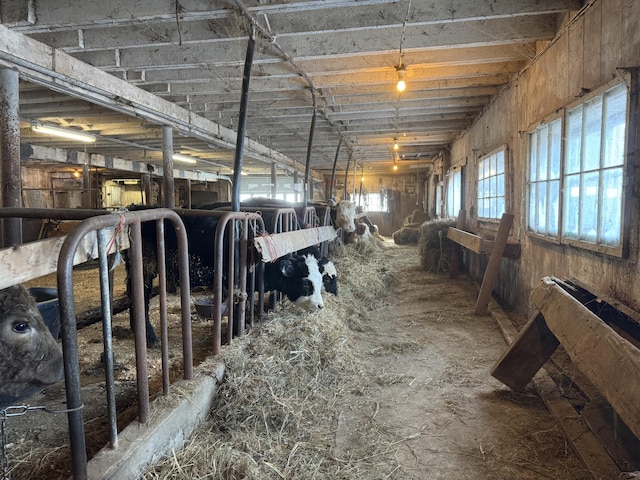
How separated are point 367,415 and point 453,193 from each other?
9.26 m

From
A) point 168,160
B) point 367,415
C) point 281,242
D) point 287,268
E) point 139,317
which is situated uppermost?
point 168,160

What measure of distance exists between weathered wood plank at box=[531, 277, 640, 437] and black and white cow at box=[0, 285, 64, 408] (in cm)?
283

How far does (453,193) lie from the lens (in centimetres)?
1120

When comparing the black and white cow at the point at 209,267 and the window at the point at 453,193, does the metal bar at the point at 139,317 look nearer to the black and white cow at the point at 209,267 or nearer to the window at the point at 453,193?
the black and white cow at the point at 209,267

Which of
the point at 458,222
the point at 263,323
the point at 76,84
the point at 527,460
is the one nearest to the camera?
the point at 527,460

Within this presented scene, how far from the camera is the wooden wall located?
2820mm

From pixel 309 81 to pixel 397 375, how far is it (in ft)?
13.4

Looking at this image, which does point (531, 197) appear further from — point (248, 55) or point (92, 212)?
point (92, 212)

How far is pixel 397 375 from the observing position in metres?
3.63

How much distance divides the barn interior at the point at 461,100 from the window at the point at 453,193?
1338mm

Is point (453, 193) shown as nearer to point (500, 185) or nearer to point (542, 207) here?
point (500, 185)

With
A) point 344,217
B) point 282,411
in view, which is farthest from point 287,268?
point 344,217

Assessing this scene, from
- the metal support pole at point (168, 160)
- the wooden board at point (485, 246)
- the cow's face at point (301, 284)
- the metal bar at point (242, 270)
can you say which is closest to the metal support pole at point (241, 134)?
the metal bar at point (242, 270)

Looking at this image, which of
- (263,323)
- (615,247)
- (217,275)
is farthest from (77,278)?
(615,247)
